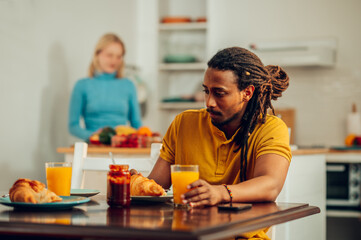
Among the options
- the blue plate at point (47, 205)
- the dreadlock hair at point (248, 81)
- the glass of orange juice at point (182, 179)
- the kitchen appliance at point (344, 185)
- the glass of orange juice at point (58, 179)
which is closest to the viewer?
the blue plate at point (47, 205)

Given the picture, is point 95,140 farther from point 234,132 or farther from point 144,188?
point 144,188

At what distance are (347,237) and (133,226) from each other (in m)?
3.58

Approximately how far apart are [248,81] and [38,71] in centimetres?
264

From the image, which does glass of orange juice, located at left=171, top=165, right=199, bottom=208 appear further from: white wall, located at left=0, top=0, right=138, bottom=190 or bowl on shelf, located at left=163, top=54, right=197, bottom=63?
bowl on shelf, located at left=163, top=54, right=197, bottom=63

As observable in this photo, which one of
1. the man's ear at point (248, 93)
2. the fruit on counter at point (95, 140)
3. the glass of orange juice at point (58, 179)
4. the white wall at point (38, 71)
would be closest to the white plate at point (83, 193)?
the glass of orange juice at point (58, 179)

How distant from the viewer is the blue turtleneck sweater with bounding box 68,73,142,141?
4.25m

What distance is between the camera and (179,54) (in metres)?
5.60

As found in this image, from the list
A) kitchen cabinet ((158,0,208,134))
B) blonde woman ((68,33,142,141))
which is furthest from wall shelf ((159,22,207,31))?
blonde woman ((68,33,142,141))

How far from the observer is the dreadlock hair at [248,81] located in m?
1.83

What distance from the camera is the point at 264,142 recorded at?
179cm

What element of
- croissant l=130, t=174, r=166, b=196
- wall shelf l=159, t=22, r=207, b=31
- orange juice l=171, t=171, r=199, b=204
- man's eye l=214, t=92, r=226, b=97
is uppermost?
wall shelf l=159, t=22, r=207, b=31

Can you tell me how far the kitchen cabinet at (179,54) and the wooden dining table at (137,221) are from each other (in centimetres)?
401

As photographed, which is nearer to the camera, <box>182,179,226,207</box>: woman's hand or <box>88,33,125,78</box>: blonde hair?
<box>182,179,226,207</box>: woman's hand

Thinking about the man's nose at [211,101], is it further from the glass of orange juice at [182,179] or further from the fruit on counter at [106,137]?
the fruit on counter at [106,137]
